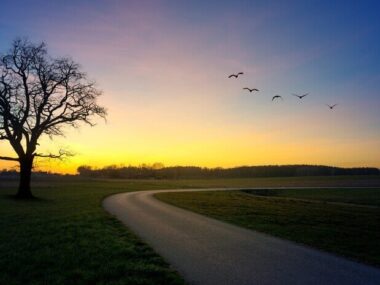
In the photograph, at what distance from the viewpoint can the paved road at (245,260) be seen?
9594mm

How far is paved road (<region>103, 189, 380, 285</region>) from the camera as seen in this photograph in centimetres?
959

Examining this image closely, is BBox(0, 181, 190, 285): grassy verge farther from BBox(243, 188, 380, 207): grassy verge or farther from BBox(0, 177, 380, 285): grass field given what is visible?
BBox(243, 188, 380, 207): grassy verge

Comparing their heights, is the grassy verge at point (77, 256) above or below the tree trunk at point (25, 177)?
below

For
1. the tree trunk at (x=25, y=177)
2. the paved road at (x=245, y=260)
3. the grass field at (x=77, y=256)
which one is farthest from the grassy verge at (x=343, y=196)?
the grass field at (x=77, y=256)

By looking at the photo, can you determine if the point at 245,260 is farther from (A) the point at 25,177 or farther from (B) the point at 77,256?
(A) the point at 25,177

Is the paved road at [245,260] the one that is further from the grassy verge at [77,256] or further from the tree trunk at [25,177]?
the tree trunk at [25,177]

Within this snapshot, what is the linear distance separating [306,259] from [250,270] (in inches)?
93.4

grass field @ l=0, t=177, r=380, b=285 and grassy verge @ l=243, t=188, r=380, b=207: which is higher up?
grassy verge @ l=243, t=188, r=380, b=207

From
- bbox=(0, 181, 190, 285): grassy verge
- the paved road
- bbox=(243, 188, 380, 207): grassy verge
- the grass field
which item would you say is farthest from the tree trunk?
bbox=(243, 188, 380, 207): grassy verge

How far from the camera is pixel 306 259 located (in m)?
11.8

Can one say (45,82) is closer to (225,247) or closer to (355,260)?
(225,247)

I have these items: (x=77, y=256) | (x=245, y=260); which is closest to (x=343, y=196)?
(x=245, y=260)

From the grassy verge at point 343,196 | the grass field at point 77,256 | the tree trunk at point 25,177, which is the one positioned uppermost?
the tree trunk at point 25,177

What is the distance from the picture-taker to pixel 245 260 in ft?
37.6
